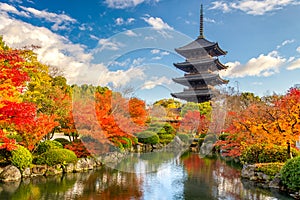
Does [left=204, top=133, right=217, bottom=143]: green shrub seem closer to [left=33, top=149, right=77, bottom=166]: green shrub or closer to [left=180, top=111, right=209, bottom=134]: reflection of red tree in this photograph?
[left=180, top=111, right=209, bottom=134]: reflection of red tree

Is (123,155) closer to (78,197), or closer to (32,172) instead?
(32,172)

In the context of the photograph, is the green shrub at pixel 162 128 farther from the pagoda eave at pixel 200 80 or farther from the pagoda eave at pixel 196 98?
the pagoda eave at pixel 200 80

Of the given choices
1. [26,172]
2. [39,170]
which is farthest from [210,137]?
[26,172]

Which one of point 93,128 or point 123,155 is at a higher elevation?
point 93,128

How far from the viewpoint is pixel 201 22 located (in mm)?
28984

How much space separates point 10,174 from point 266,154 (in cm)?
910

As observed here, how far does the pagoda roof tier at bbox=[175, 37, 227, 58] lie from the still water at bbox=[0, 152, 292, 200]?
52.9 ft

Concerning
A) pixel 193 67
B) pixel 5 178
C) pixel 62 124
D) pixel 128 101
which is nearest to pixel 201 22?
pixel 193 67

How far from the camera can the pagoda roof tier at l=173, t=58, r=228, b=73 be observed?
85.0 ft

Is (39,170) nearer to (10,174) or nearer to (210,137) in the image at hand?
(10,174)

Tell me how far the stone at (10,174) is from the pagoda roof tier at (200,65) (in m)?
19.1

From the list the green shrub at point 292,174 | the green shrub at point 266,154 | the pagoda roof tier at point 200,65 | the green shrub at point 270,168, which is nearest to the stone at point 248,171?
the green shrub at point 270,168

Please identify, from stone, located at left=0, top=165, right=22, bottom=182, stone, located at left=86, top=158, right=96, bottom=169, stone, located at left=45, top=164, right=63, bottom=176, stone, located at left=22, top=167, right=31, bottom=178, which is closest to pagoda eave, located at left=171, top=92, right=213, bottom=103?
stone, located at left=86, top=158, right=96, bottom=169

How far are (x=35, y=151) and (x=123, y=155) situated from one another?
5.58 m
